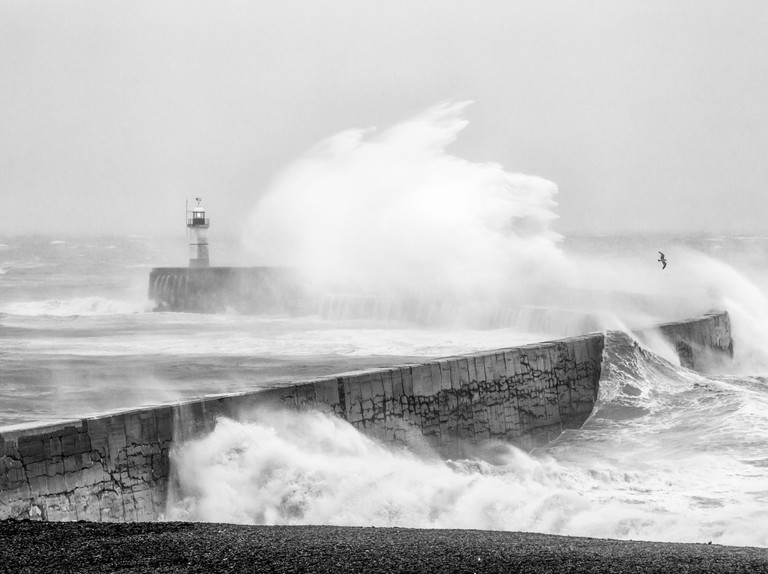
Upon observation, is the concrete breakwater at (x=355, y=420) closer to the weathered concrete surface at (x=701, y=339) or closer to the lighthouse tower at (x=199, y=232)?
the weathered concrete surface at (x=701, y=339)

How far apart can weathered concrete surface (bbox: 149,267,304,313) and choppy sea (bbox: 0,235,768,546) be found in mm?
1780

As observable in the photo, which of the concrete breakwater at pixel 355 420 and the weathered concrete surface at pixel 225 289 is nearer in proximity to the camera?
the concrete breakwater at pixel 355 420

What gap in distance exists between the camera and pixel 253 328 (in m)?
20.2

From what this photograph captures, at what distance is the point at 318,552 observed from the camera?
4801 millimetres

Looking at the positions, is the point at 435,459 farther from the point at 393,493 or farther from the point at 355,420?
the point at 393,493

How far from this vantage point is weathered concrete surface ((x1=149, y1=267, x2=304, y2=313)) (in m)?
23.9

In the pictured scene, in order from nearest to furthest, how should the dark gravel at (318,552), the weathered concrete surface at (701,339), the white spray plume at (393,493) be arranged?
the dark gravel at (318,552) < the white spray plume at (393,493) < the weathered concrete surface at (701,339)

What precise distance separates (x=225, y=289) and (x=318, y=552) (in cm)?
2019

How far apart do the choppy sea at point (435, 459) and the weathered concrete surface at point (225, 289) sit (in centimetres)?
178

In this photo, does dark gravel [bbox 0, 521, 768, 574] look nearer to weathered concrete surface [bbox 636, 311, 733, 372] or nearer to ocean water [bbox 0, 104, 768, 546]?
ocean water [bbox 0, 104, 768, 546]

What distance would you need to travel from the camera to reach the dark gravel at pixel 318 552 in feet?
15.0

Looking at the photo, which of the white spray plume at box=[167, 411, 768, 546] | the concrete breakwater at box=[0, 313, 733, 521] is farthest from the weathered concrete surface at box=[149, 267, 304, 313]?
the white spray plume at box=[167, 411, 768, 546]

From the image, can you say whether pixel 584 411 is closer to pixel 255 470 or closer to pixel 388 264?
pixel 255 470

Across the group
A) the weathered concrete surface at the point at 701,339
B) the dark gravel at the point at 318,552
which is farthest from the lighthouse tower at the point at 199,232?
the dark gravel at the point at 318,552
